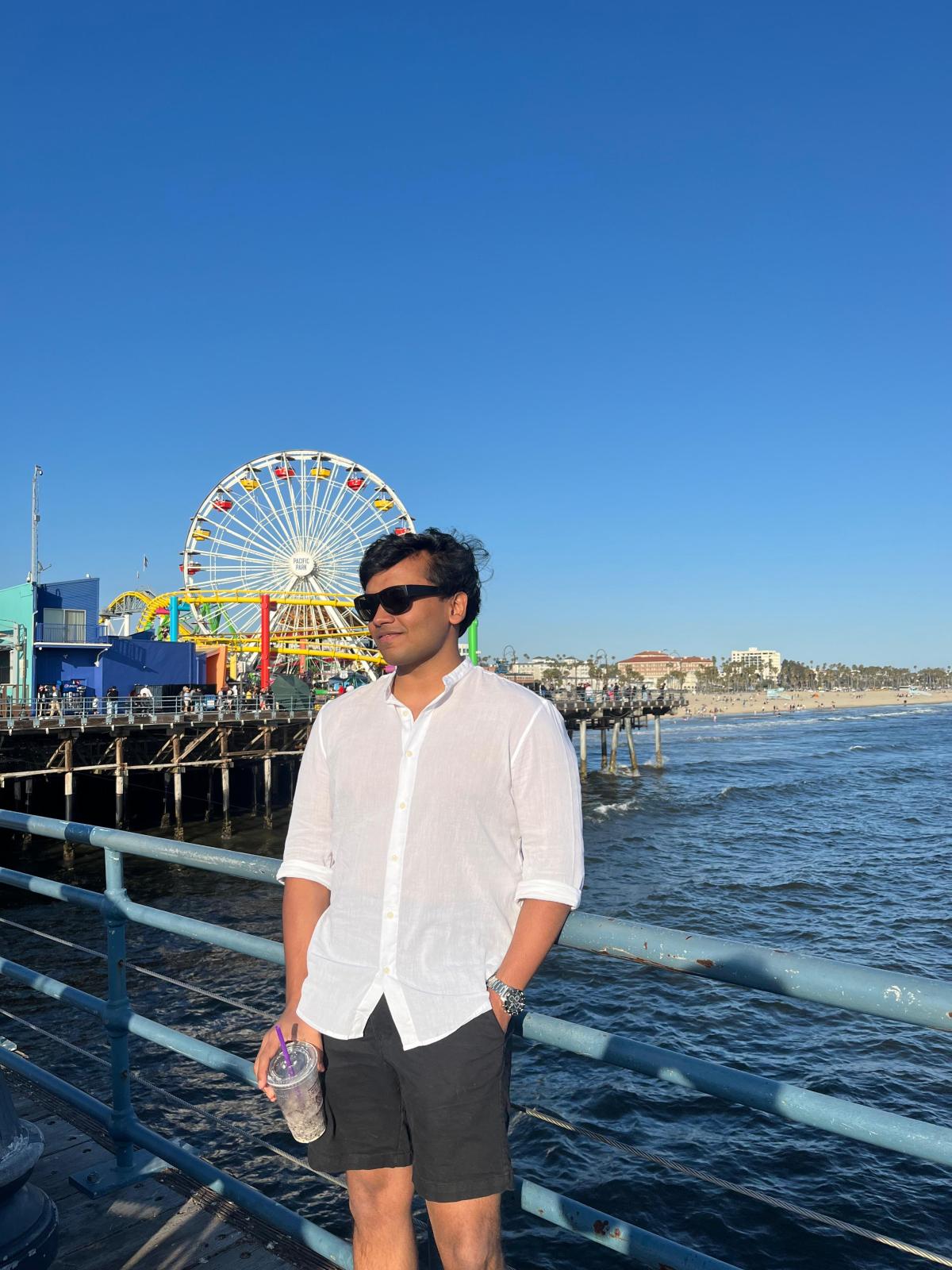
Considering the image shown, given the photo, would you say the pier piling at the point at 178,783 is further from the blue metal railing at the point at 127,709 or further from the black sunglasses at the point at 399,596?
the black sunglasses at the point at 399,596

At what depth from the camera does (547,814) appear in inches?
74.3

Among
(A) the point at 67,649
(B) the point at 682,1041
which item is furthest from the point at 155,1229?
(A) the point at 67,649

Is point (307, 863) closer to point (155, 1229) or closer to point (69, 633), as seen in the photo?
point (155, 1229)

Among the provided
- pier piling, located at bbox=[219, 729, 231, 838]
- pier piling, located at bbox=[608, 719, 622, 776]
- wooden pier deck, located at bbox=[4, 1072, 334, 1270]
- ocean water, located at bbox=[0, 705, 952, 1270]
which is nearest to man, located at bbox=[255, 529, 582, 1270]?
wooden pier deck, located at bbox=[4, 1072, 334, 1270]

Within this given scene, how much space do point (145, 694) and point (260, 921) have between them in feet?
57.8

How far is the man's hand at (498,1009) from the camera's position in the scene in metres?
1.84

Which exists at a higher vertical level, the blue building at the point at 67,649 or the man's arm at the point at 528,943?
the blue building at the point at 67,649

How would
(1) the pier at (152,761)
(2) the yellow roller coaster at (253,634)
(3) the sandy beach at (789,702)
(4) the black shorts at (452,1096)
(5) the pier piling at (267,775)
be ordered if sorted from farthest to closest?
(3) the sandy beach at (789,702)
(2) the yellow roller coaster at (253,634)
(5) the pier piling at (267,775)
(1) the pier at (152,761)
(4) the black shorts at (452,1096)

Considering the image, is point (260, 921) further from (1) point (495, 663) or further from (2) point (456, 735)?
(1) point (495, 663)

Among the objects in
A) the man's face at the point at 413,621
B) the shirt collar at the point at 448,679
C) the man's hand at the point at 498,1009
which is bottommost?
the man's hand at the point at 498,1009

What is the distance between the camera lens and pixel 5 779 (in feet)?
80.1

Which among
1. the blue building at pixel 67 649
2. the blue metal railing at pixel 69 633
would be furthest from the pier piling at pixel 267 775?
the blue metal railing at pixel 69 633

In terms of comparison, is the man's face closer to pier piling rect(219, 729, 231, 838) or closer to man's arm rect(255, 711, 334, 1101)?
Answer: man's arm rect(255, 711, 334, 1101)

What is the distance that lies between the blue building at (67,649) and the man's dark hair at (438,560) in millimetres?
32894
